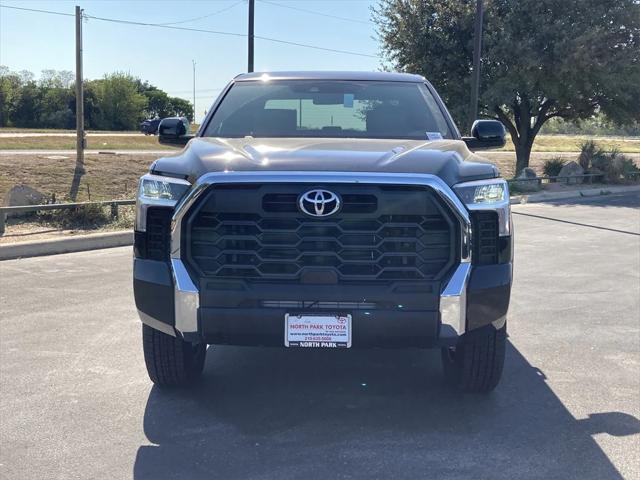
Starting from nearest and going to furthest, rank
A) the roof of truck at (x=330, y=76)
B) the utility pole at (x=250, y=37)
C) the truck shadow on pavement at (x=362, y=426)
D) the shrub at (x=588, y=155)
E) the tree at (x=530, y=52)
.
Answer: the truck shadow on pavement at (x=362, y=426) < the roof of truck at (x=330, y=76) < the utility pole at (x=250, y=37) < the tree at (x=530, y=52) < the shrub at (x=588, y=155)

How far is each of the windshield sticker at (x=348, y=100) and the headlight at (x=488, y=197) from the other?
1682 mm

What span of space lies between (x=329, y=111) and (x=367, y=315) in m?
2.02

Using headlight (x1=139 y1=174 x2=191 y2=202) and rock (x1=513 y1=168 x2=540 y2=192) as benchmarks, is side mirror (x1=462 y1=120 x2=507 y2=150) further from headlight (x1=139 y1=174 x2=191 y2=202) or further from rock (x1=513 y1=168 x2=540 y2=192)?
rock (x1=513 y1=168 x2=540 y2=192)

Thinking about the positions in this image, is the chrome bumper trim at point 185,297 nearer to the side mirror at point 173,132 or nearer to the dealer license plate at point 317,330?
the dealer license plate at point 317,330

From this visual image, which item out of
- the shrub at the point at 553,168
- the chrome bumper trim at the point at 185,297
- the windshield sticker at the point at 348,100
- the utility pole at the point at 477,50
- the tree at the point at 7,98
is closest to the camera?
the chrome bumper trim at the point at 185,297

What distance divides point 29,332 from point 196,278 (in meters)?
2.67

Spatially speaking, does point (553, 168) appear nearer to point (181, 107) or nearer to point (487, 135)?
point (487, 135)

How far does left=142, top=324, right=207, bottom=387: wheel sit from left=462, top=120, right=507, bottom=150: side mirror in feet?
8.58

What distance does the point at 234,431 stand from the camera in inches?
143

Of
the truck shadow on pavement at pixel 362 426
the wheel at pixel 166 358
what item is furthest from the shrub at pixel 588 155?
the wheel at pixel 166 358

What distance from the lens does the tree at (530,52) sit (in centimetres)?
2097

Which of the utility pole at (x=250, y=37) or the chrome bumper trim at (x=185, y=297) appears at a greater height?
the utility pole at (x=250, y=37)

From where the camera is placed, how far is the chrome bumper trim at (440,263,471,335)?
3.30 meters

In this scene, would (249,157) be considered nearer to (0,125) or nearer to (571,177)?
(571,177)
